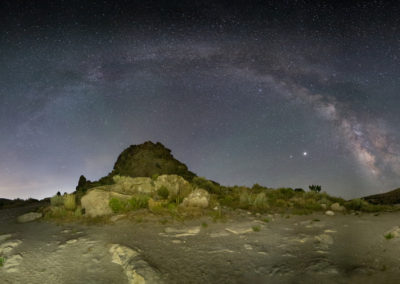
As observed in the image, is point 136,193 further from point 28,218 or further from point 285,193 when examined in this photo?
point 285,193

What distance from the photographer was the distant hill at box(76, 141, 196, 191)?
1062 inches

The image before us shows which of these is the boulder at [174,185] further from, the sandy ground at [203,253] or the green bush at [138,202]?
the sandy ground at [203,253]

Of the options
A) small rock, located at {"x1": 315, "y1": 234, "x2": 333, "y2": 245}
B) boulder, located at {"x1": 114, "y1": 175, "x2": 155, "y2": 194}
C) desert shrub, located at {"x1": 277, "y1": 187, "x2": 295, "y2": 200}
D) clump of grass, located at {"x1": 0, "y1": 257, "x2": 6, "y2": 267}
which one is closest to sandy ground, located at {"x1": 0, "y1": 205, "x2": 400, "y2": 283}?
small rock, located at {"x1": 315, "y1": 234, "x2": 333, "y2": 245}

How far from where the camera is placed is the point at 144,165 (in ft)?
90.2

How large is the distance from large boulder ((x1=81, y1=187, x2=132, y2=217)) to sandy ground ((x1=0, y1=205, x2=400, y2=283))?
1254 mm

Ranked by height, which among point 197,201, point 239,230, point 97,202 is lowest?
point 239,230

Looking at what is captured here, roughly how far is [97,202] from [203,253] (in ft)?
23.6

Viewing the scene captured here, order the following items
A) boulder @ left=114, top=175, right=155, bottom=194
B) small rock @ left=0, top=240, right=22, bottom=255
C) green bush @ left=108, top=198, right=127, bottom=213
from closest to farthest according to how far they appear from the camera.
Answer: small rock @ left=0, top=240, right=22, bottom=255 < green bush @ left=108, top=198, right=127, bottom=213 < boulder @ left=114, top=175, right=155, bottom=194

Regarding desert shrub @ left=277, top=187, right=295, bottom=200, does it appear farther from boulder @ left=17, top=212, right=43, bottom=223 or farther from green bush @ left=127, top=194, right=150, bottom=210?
boulder @ left=17, top=212, right=43, bottom=223

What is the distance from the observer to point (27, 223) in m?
12.4

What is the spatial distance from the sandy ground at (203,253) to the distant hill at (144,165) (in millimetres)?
15837

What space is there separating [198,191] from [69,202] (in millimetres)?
7310

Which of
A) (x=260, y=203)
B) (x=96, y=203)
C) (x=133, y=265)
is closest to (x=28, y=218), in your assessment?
(x=96, y=203)

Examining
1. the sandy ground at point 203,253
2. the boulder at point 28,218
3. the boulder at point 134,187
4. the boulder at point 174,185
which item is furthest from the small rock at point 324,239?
the boulder at point 28,218
